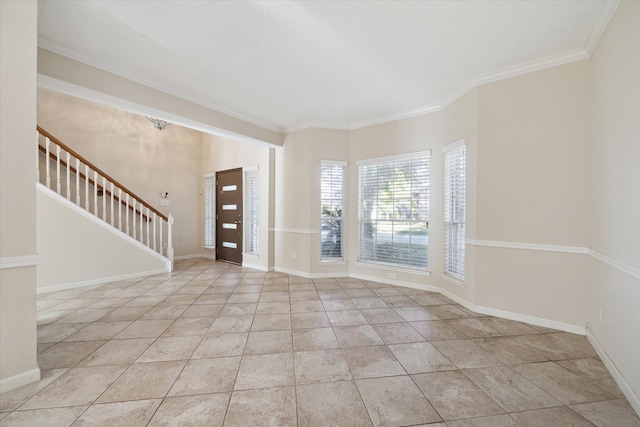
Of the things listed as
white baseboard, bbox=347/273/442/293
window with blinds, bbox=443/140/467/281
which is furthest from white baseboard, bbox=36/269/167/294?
window with blinds, bbox=443/140/467/281

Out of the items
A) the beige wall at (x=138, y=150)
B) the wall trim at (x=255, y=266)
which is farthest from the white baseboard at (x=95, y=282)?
the beige wall at (x=138, y=150)

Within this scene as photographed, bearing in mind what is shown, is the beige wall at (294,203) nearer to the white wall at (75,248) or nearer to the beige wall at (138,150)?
the white wall at (75,248)

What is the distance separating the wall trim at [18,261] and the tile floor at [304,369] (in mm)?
849

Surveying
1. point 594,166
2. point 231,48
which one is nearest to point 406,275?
point 594,166

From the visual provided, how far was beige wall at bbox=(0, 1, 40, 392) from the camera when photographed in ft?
5.54

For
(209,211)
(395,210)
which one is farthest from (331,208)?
(209,211)

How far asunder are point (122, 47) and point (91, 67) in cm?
58

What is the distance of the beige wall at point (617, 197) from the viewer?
1719 millimetres

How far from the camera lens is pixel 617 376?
6.14ft

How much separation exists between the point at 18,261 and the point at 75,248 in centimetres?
298

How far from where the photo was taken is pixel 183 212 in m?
6.67

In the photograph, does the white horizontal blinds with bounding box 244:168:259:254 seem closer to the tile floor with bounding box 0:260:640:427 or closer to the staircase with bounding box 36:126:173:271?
the staircase with bounding box 36:126:173:271

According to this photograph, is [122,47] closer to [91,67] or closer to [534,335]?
[91,67]

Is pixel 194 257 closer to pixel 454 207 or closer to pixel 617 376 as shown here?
pixel 454 207
